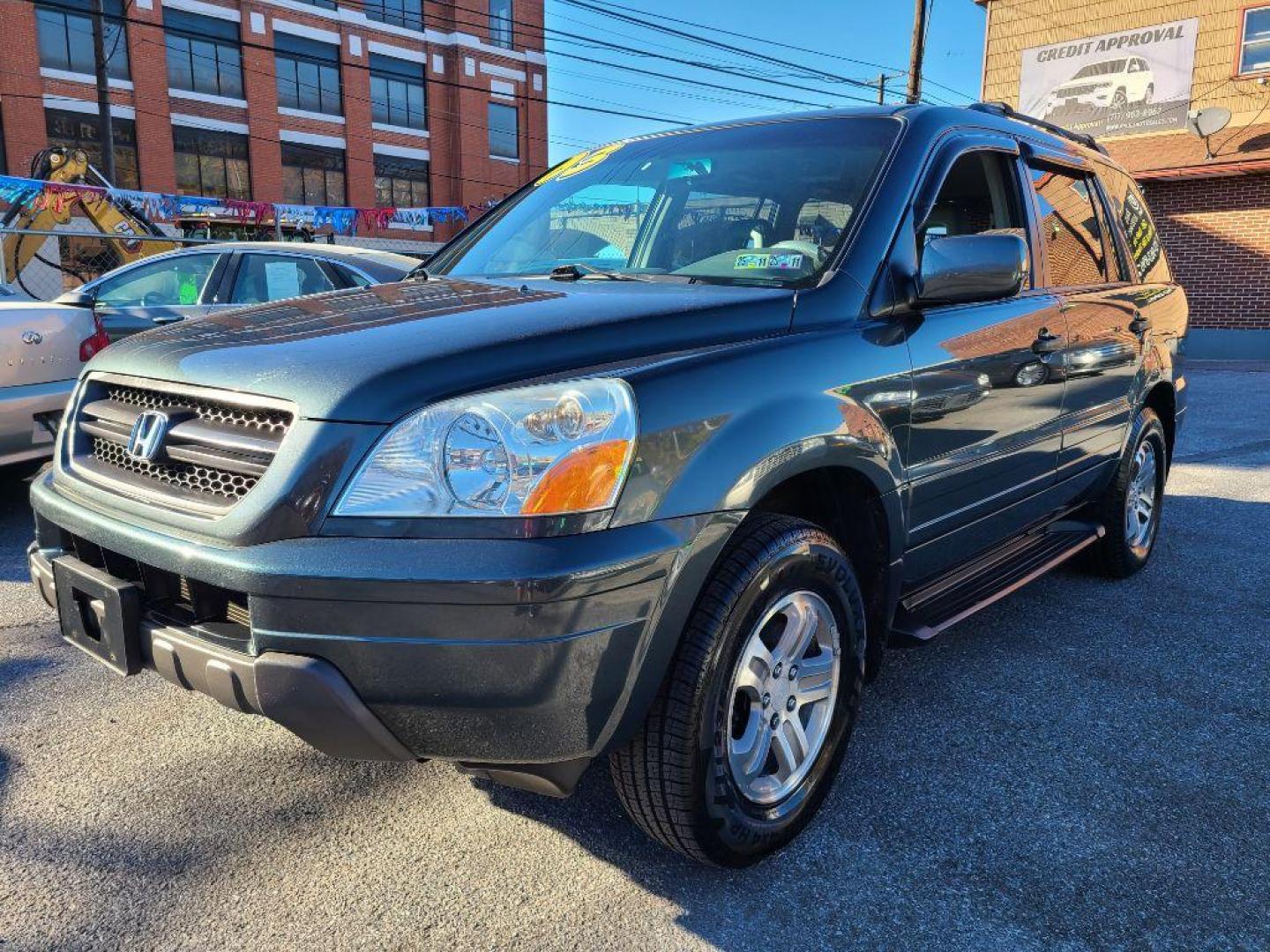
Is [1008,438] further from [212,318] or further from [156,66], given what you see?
[156,66]

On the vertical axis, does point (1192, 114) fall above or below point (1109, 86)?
below

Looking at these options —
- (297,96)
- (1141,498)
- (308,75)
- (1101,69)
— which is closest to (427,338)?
(1141,498)

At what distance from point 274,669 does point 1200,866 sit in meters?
2.16

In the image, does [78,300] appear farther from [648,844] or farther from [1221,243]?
[1221,243]

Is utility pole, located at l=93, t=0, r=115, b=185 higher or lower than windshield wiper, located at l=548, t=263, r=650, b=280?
higher

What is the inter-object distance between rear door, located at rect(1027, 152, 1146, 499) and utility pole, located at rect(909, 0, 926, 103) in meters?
16.3

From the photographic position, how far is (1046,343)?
333cm

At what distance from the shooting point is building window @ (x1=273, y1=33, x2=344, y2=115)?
33.7 metres

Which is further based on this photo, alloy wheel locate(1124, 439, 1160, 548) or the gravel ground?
alloy wheel locate(1124, 439, 1160, 548)

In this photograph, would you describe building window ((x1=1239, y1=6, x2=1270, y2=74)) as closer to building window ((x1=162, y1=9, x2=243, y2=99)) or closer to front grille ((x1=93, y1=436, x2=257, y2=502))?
front grille ((x1=93, y1=436, x2=257, y2=502))

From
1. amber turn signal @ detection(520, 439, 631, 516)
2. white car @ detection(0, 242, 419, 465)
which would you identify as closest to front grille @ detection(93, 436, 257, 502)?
amber turn signal @ detection(520, 439, 631, 516)

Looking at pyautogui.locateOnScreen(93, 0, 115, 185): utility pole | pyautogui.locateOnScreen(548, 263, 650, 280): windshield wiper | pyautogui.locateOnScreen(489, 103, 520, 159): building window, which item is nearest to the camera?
pyautogui.locateOnScreen(548, 263, 650, 280): windshield wiper

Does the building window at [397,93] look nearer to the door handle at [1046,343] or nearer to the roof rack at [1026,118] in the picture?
the roof rack at [1026,118]

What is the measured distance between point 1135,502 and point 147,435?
4231 mm
